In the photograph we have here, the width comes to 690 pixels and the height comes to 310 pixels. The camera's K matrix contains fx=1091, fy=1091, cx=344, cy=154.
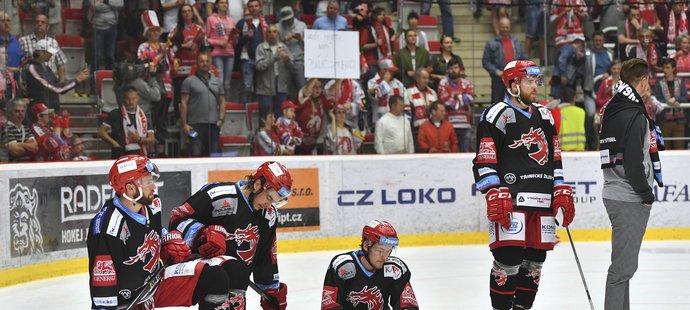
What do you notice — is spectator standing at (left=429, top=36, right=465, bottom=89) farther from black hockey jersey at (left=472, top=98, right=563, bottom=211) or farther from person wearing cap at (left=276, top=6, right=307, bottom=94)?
black hockey jersey at (left=472, top=98, right=563, bottom=211)

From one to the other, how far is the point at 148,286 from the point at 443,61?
796cm

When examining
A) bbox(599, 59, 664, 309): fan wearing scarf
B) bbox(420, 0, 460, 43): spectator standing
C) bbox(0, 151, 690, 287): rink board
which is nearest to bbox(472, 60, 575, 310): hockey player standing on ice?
bbox(599, 59, 664, 309): fan wearing scarf

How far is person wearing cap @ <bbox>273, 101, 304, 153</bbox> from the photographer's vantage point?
1177cm

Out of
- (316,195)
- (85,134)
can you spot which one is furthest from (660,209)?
(85,134)

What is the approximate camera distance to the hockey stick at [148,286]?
5078mm

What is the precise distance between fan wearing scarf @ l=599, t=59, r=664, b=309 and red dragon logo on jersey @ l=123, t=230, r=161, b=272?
257 cm

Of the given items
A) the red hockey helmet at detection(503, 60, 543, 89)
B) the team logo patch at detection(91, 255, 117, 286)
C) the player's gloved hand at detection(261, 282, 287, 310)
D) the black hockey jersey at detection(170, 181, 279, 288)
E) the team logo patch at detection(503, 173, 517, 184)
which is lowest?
the player's gloved hand at detection(261, 282, 287, 310)

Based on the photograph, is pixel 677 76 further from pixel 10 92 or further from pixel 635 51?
pixel 10 92

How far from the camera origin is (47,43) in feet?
34.1

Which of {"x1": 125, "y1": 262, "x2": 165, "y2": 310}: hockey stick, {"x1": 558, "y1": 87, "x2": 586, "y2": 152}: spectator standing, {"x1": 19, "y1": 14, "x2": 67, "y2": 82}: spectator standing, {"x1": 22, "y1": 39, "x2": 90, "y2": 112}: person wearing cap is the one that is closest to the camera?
{"x1": 125, "y1": 262, "x2": 165, "y2": 310}: hockey stick


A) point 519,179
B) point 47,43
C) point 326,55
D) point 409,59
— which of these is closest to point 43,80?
point 47,43

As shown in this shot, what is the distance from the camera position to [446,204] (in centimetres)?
1204

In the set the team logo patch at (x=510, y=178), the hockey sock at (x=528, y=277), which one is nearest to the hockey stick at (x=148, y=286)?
the team logo patch at (x=510, y=178)

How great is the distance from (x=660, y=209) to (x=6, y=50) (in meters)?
7.17
